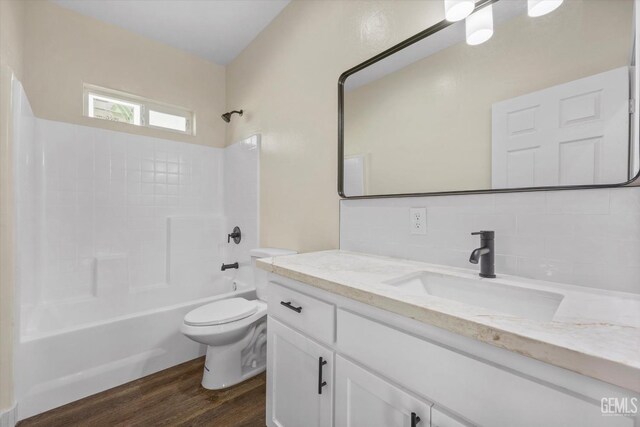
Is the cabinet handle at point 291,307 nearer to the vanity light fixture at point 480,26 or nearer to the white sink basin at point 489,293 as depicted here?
the white sink basin at point 489,293

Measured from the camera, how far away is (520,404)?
19.8 inches

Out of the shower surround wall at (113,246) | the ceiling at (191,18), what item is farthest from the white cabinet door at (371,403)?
the ceiling at (191,18)

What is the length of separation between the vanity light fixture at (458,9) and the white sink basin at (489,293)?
98cm

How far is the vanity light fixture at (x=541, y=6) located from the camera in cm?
89

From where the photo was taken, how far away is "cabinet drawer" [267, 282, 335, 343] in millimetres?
910

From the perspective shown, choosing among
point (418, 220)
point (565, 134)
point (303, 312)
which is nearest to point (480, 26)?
point (565, 134)

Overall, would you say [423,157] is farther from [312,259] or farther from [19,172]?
[19,172]

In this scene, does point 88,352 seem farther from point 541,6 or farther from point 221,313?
point 541,6

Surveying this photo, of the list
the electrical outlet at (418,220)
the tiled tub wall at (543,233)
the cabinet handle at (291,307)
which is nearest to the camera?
the tiled tub wall at (543,233)

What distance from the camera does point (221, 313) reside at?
1707 millimetres

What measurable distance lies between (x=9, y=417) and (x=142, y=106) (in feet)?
7.45

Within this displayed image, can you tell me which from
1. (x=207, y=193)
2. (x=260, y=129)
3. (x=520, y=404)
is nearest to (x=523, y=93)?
(x=520, y=404)

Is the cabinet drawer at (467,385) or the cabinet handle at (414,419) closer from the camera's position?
the cabinet drawer at (467,385)

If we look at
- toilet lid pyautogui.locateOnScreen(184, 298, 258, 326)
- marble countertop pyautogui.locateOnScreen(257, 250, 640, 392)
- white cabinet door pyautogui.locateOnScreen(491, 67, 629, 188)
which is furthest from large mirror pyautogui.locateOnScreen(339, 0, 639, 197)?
toilet lid pyautogui.locateOnScreen(184, 298, 258, 326)
